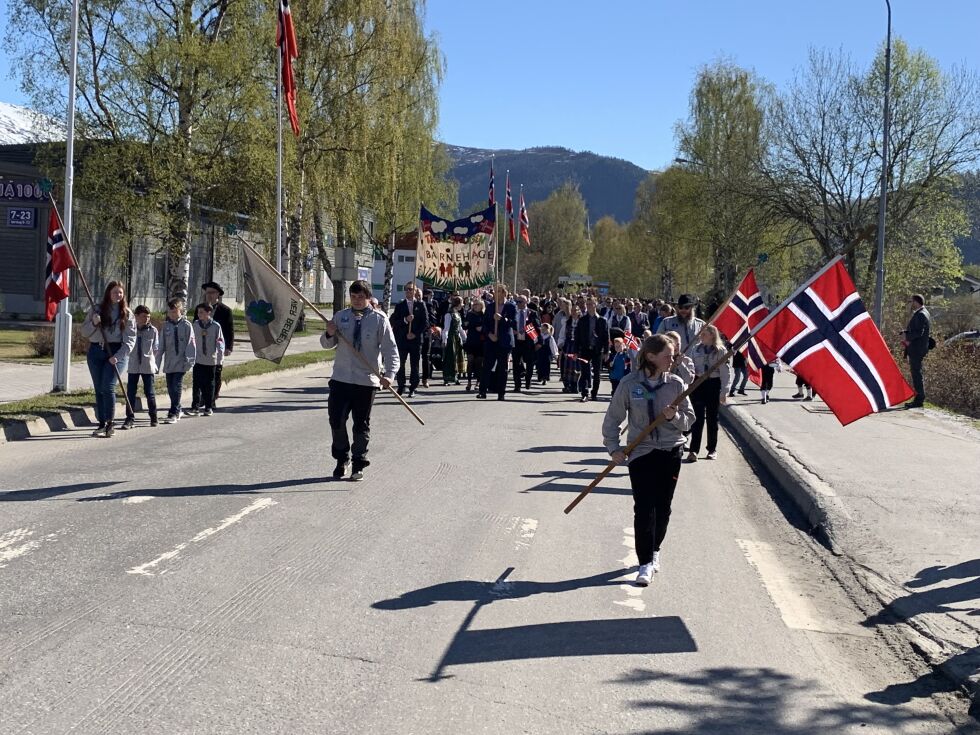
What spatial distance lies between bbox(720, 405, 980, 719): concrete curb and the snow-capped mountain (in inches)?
862

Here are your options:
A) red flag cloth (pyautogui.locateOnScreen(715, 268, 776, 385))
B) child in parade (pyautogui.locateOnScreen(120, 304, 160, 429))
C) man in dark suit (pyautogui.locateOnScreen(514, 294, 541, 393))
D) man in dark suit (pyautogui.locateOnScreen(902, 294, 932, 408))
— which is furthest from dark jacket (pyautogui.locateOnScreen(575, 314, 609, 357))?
child in parade (pyautogui.locateOnScreen(120, 304, 160, 429))

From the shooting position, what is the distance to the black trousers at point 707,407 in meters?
12.3

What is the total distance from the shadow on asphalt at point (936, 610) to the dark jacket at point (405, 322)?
12245 millimetres

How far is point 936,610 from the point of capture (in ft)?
21.7

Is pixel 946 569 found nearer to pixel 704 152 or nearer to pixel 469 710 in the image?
pixel 469 710

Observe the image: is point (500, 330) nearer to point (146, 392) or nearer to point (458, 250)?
point (458, 250)

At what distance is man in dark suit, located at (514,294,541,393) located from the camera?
21.9 metres

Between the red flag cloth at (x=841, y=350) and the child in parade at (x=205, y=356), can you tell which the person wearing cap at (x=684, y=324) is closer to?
the red flag cloth at (x=841, y=350)

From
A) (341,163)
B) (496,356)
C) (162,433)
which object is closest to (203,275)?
(341,163)

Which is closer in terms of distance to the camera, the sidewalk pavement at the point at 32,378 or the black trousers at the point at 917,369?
the sidewalk pavement at the point at 32,378

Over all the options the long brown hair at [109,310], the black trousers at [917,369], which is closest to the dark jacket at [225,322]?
the long brown hair at [109,310]

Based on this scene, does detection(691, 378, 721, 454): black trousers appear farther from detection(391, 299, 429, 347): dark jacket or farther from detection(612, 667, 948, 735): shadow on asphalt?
detection(391, 299, 429, 347): dark jacket

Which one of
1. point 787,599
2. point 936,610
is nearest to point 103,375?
point 787,599

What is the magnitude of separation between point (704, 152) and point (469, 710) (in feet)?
191
